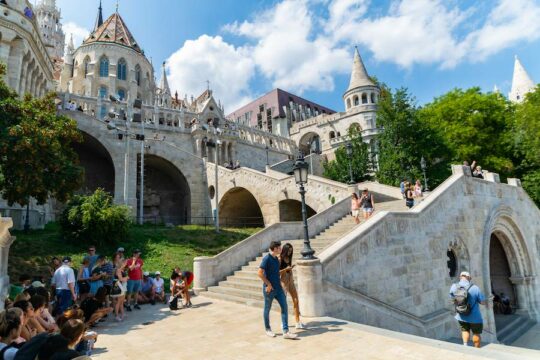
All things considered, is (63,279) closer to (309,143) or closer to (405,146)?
(405,146)

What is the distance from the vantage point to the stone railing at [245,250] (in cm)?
1077

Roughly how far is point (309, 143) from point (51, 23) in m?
74.5

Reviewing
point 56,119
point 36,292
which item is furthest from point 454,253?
point 56,119

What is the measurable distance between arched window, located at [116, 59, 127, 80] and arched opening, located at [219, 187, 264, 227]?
29.4 m

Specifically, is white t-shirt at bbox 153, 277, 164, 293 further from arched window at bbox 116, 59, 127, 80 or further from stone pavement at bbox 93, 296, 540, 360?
arched window at bbox 116, 59, 127, 80

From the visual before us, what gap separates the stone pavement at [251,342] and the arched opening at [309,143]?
164ft

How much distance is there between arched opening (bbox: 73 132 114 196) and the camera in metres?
30.0

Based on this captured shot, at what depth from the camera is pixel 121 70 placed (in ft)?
151

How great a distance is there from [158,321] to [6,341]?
4.80m

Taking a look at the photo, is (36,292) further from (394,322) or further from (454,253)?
(454,253)

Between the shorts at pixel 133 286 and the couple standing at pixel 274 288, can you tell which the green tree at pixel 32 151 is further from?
the couple standing at pixel 274 288

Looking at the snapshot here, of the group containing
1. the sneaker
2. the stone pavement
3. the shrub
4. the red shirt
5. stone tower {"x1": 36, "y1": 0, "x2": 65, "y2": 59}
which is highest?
stone tower {"x1": 36, "y1": 0, "x2": 65, "y2": 59}

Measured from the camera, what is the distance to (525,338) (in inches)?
538

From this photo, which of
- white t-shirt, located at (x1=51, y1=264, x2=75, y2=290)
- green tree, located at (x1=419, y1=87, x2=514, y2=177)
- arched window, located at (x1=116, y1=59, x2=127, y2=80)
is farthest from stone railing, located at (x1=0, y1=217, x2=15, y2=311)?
arched window, located at (x1=116, y1=59, x2=127, y2=80)
